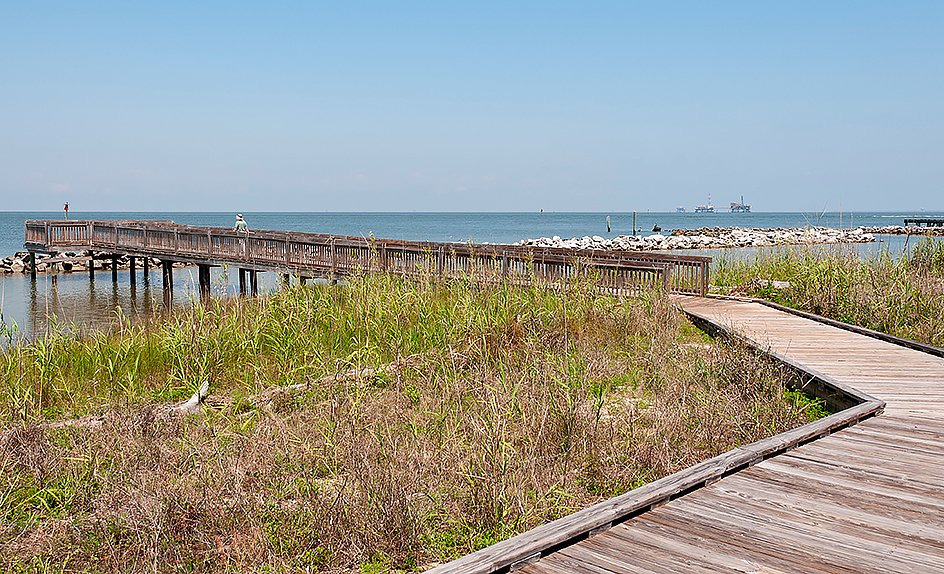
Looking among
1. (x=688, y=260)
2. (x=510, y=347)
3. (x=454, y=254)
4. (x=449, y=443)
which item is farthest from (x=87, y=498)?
(x=688, y=260)

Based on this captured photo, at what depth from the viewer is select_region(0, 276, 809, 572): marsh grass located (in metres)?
3.68

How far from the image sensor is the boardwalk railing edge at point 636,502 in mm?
3027

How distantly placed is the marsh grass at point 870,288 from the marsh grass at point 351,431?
9.89 feet

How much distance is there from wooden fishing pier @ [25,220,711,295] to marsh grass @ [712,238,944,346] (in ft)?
6.03

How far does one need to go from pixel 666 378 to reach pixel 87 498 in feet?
16.5

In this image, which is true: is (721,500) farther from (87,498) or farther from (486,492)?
(87,498)

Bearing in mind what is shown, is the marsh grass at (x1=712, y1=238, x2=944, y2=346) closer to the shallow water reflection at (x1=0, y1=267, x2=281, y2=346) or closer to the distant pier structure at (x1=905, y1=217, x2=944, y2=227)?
the shallow water reflection at (x1=0, y1=267, x2=281, y2=346)

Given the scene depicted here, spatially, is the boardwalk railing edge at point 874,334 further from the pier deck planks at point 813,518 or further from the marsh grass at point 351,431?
the pier deck planks at point 813,518

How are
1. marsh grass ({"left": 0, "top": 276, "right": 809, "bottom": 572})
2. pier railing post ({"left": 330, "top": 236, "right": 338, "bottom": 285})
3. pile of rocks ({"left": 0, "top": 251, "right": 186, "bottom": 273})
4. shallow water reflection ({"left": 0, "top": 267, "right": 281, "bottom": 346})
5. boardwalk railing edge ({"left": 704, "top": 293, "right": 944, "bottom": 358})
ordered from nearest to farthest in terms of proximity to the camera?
marsh grass ({"left": 0, "top": 276, "right": 809, "bottom": 572}) → boardwalk railing edge ({"left": 704, "top": 293, "right": 944, "bottom": 358}) → pier railing post ({"left": 330, "top": 236, "right": 338, "bottom": 285}) → shallow water reflection ({"left": 0, "top": 267, "right": 281, "bottom": 346}) → pile of rocks ({"left": 0, "top": 251, "right": 186, "bottom": 273})

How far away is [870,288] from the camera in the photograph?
34.6 ft

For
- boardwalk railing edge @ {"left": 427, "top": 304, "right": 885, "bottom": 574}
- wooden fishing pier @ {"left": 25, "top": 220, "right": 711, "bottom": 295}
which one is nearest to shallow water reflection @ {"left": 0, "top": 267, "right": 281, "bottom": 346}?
wooden fishing pier @ {"left": 25, "top": 220, "right": 711, "bottom": 295}

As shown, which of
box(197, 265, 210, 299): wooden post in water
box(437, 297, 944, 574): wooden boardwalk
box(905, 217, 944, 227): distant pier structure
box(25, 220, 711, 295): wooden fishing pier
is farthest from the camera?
box(905, 217, 944, 227): distant pier structure

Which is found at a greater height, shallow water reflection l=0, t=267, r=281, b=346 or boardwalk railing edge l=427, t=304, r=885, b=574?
boardwalk railing edge l=427, t=304, r=885, b=574

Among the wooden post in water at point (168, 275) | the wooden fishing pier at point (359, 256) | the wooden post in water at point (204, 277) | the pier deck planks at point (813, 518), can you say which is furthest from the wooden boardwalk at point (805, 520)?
the wooden post in water at point (168, 275)
